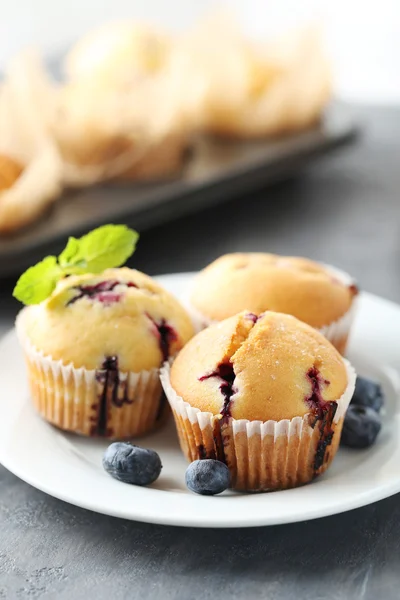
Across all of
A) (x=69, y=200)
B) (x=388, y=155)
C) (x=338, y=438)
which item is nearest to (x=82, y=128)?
(x=69, y=200)

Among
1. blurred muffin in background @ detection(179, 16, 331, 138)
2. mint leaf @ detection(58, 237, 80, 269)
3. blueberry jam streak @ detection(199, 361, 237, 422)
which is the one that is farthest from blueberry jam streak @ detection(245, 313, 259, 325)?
blurred muffin in background @ detection(179, 16, 331, 138)

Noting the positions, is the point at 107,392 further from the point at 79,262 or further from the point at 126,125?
the point at 126,125

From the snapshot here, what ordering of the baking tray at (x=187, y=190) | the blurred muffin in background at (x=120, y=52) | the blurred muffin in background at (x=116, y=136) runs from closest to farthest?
the baking tray at (x=187, y=190) → the blurred muffin in background at (x=116, y=136) → the blurred muffin in background at (x=120, y=52)

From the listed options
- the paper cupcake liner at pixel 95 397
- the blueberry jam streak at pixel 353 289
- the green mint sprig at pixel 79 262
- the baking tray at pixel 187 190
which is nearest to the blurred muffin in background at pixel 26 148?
the baking tray at pixel 187 190

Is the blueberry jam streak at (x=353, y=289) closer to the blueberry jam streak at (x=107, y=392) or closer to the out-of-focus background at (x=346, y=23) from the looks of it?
the blueberry jam streak at (x=107, y=392)

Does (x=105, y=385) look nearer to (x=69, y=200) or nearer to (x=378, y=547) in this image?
(x=378, y=547)

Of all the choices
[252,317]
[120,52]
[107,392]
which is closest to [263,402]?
[252,317]

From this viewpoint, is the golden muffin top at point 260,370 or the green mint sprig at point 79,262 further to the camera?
the green mint sprig at point 79,262

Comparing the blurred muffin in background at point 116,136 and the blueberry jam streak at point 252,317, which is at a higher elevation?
the blueberry jam streak at point 252,317
